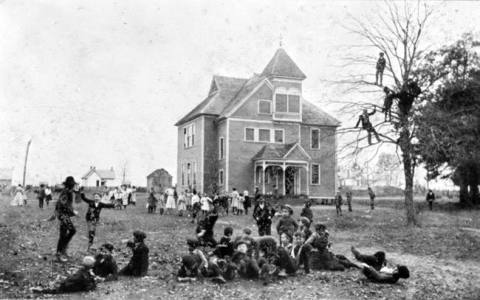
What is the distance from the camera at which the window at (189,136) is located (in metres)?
39.9

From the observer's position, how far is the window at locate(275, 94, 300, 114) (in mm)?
36719

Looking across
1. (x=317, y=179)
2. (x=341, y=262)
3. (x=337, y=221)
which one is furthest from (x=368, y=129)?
(x=317, y=179)

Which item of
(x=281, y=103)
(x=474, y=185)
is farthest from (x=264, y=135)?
(x=474, y=185)

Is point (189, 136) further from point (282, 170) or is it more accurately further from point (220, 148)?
point (282, 170)

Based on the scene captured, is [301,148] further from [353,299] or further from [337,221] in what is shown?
[353,299]

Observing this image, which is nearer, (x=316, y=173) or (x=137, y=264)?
(x=137, y=264)

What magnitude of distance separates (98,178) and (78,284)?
103 metres

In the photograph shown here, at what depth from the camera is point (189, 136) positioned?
4066 cm

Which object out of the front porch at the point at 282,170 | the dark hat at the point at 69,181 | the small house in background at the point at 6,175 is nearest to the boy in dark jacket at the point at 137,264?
the dark hat at the point at 69,181

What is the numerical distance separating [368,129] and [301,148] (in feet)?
51.1

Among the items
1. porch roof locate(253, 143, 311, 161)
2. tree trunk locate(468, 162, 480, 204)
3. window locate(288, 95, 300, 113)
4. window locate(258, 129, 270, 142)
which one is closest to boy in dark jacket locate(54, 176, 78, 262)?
porch roof locate(253, 143, 311, 161)

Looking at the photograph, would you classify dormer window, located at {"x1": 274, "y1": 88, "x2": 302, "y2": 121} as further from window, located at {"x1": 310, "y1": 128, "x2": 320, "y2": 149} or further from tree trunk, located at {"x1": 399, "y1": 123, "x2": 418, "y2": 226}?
tree trunk, located at {"x1": 399, "y1": 123, "x2": 418, "y2": 226}

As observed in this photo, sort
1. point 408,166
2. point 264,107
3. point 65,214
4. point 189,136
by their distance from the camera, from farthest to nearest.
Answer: point 189,136 < point 264,107 < point 408,166 < point 65,214

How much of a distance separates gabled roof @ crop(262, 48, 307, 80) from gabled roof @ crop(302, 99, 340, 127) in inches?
166
